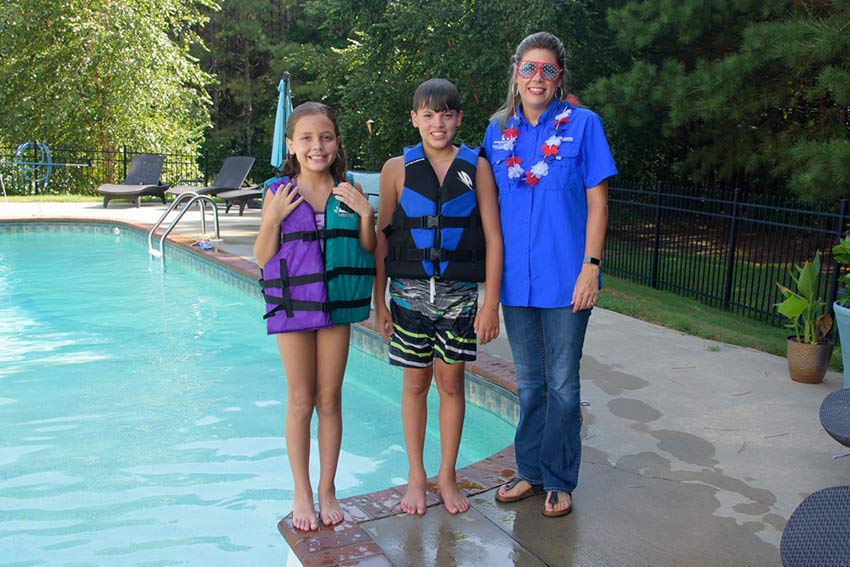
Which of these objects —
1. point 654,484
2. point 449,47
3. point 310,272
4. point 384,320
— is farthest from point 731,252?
point 449,47

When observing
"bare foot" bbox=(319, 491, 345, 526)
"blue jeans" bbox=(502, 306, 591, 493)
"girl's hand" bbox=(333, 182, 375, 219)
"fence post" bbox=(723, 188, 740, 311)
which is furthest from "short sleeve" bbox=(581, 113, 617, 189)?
"fence post" bbox=(723, 188, 740, 311)

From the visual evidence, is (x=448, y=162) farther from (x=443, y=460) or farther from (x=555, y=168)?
(x=443, y=460)

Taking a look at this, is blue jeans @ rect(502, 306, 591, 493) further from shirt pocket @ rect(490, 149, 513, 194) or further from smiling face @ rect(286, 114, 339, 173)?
smiling face @ rect(286, 114, 339, 173)

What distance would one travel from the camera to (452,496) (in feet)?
10.3

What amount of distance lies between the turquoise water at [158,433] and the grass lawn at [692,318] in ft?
7.51

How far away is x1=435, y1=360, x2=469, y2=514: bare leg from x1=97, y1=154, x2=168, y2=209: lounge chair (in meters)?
13.2

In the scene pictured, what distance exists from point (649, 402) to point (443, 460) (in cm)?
181

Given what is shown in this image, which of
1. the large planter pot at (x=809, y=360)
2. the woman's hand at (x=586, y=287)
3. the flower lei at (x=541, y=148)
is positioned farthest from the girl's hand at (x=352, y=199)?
the large planter pot at (x=809, y=360)

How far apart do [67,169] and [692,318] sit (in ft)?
53.1

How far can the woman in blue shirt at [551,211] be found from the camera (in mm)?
2875

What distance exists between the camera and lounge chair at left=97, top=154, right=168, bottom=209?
1500cm

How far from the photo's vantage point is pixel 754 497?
3.30 metres

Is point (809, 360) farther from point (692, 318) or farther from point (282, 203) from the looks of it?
point (282, 203)

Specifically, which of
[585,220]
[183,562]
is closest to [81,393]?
[183,562]
